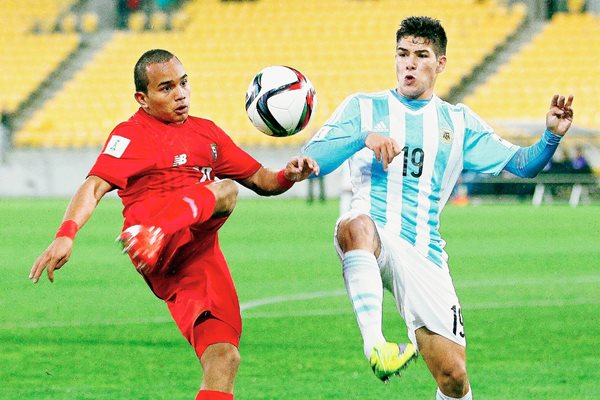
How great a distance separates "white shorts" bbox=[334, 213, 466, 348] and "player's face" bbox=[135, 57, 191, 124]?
0.94 m

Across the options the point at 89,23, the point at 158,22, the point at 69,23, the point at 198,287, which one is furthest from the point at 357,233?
the point at 69,23

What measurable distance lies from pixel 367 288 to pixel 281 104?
1.19 metres

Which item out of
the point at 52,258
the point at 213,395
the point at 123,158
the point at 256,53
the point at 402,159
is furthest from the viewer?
the point at 256,53

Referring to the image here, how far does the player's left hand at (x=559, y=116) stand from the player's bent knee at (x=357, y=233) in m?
1.11

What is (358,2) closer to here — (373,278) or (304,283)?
(304,283)

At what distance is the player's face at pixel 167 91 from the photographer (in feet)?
19.7

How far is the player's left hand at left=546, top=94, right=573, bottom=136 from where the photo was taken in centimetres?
637

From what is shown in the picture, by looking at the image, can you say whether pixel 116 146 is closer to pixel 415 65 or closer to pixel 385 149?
pixel 385 149

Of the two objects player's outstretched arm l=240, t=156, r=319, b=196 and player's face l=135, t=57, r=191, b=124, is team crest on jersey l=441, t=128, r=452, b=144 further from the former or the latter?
player's face l=135, t=57, r=191, b=124

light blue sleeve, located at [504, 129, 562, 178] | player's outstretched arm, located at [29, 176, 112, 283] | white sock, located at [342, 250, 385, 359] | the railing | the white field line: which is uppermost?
player's outstretched arm, located at [29, 176, 112, 283]

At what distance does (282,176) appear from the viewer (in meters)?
6.17

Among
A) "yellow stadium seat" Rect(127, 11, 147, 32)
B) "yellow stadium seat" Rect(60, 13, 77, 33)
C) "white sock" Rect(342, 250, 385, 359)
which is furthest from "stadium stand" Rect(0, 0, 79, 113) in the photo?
"white sock" Rect(342, 250, 385, 359)

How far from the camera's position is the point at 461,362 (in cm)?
611

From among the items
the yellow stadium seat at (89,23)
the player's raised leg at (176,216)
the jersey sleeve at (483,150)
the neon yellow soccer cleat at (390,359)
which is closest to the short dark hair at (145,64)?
the player's raised leg at (176,216)
